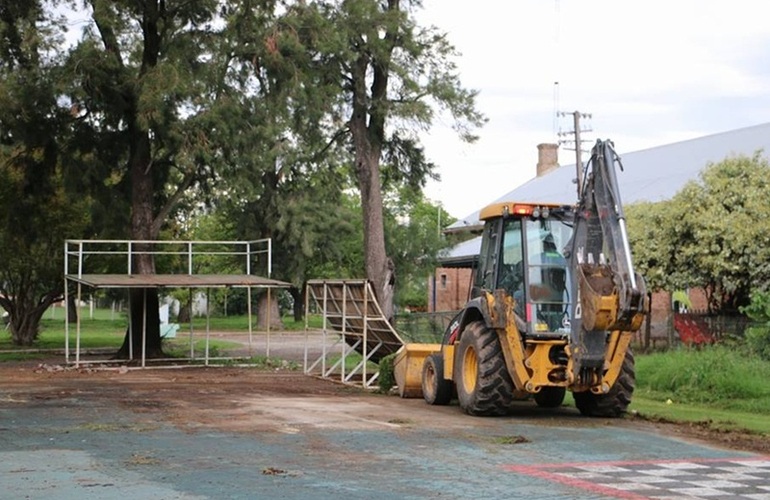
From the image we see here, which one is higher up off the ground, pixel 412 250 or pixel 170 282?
pixel 412 250

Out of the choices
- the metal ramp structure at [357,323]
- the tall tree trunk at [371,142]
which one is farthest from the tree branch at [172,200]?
the metal ramp structure at [357,323]

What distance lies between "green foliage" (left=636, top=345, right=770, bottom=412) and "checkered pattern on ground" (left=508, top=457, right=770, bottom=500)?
6426 millimetres

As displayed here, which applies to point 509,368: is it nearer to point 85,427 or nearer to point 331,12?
point 85,427

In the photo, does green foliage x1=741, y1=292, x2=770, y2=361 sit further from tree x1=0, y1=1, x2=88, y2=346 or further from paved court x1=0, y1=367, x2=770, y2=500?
tree x1=0, y1=1, x2=88, y2=346

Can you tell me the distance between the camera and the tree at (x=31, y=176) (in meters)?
32.1

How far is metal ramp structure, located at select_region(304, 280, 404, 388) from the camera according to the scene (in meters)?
23.8

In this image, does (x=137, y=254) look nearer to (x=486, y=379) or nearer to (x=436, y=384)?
(x=436, y=384)

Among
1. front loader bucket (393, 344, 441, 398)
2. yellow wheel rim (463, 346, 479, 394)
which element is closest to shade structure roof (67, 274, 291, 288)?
front loader bucket (393, 344, 441, 398)

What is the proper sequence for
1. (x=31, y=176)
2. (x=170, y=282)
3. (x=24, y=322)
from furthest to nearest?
(x=24, y=322) < (x=31, y=176) < (x=170, y=282)

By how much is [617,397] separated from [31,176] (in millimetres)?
24387

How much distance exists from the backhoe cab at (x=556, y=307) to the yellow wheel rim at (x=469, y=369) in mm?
15

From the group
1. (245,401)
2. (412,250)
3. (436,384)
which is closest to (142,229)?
(245,401)

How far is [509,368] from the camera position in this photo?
55.0 feet

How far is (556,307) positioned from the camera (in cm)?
1697
